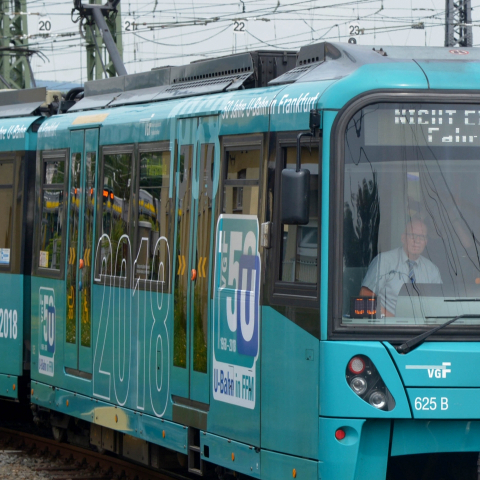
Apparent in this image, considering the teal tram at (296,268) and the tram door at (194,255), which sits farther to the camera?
the tram door at (194,255)

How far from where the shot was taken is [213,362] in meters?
7.51

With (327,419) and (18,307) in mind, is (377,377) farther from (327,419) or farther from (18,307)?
(18,307)

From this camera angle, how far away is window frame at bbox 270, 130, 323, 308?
21.3 ft

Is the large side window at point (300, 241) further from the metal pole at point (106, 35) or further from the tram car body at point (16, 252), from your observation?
the metal pole at point (106, 35)

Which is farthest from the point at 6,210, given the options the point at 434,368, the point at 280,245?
the point at 434,368

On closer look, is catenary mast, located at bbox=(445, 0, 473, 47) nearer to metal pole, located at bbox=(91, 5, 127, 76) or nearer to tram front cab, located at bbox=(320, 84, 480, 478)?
metal pole, located at bbox=(91, 5, 127, 76)

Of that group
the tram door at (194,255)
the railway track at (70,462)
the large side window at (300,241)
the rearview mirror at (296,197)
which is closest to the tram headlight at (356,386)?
the large side window at (300,241)

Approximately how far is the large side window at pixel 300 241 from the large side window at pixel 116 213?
88.2 inches

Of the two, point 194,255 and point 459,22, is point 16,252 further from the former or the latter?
point 459,22

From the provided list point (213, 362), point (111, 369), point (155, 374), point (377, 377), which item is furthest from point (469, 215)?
point (111, 369)

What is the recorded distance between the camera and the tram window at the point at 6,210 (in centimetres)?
1109

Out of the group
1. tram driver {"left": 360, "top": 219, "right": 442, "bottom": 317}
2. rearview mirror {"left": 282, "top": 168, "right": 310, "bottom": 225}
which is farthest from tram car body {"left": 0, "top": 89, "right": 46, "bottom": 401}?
tram driver {"left": 360, "top": 219, "right": 442, "bottom": 317}

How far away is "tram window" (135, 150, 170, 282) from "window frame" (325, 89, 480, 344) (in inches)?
81.8

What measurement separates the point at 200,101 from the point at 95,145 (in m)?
1.72
